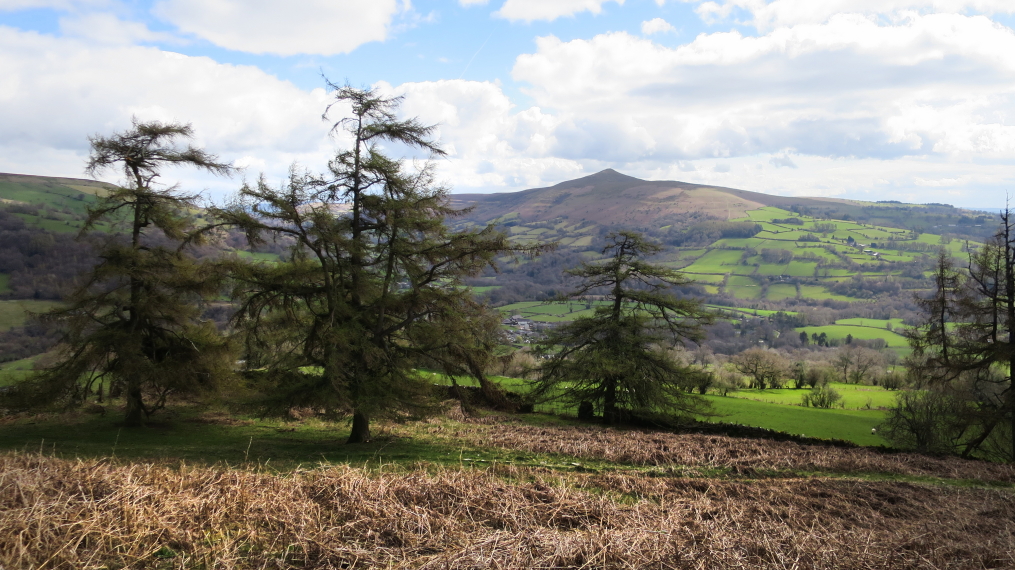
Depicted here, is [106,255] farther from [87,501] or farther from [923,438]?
[923,438]

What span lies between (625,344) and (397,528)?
21.5m

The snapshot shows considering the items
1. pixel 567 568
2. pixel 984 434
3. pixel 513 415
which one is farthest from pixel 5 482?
pixel 984 434

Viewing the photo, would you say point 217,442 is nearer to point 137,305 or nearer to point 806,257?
point 137,305

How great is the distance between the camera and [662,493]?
29.1ft

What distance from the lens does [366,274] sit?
1697cm

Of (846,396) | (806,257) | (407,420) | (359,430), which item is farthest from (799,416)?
(806,257)

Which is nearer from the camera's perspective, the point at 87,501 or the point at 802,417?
the point at 87,501

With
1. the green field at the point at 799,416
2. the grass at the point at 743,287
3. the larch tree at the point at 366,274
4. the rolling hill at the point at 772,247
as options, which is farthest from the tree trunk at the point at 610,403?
the grass at the point at 743,287

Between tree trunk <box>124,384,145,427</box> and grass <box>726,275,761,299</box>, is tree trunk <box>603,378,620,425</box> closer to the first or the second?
tree trunk <box>124,384,145,427</box>

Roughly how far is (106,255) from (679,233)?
183 metres

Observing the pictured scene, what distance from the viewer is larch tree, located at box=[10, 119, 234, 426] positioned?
701 inches

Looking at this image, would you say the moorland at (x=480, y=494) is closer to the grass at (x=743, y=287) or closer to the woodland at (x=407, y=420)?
the woodland at (x=407, y=420)

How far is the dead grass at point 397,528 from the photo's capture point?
508cm

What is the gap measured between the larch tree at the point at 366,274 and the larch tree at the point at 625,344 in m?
10.3
